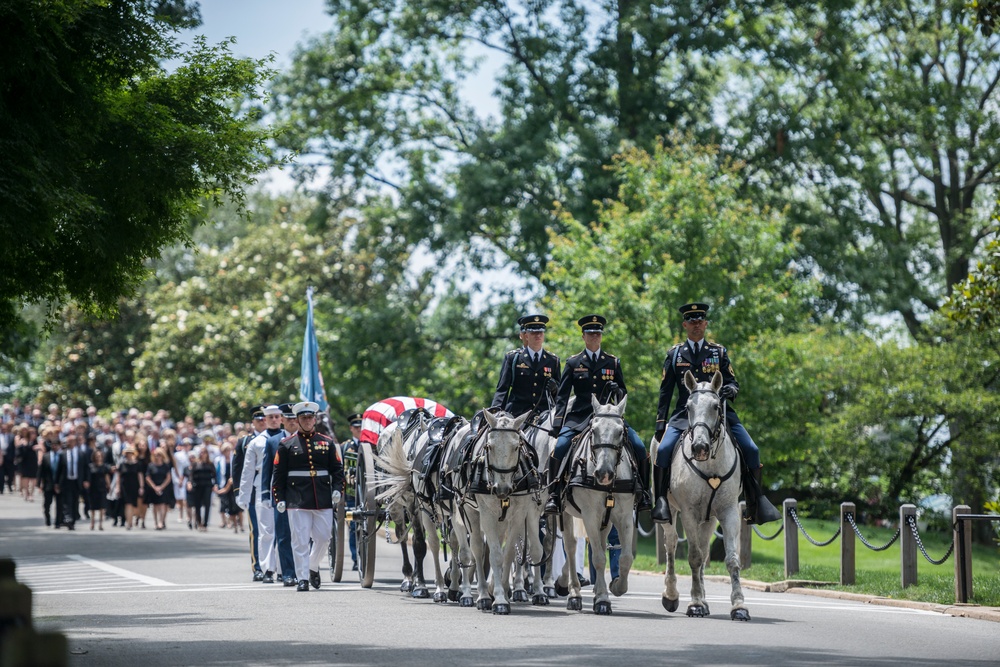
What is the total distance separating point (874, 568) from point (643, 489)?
15.5 m

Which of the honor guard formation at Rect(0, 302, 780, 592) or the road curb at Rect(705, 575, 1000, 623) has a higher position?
the honor guard formation at Rect(0, 302, 780, 592)

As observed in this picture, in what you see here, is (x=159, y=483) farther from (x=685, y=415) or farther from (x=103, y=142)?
(x=685, y=415)

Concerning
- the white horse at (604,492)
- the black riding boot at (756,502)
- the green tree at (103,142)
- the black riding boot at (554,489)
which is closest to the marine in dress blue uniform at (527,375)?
the black riding boot at (554,489)

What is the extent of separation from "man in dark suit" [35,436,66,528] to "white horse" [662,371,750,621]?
21571 mm

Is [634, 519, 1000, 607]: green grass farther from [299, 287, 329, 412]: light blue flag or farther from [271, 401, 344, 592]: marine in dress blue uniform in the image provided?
[299, 287, 329, 412]: light blue flag

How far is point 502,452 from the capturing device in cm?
1468

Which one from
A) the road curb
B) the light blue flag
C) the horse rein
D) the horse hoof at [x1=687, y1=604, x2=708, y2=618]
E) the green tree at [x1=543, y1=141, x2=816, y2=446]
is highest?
the green tree at [x1=543, y1=141, x2=816, y2=446]

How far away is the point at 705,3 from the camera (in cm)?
3884

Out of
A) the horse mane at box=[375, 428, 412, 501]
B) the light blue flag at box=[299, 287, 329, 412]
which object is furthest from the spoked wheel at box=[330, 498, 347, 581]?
the light blue flag at box=[299, 287, 329, 412]

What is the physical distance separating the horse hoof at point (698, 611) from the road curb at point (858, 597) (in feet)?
9.24

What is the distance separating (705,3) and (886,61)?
25.5 feet

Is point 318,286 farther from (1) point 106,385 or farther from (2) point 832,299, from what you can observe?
(2) point 832,299

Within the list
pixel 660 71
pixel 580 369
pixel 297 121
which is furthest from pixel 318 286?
pixel 580 369

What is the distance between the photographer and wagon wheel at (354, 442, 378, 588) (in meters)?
18.7
